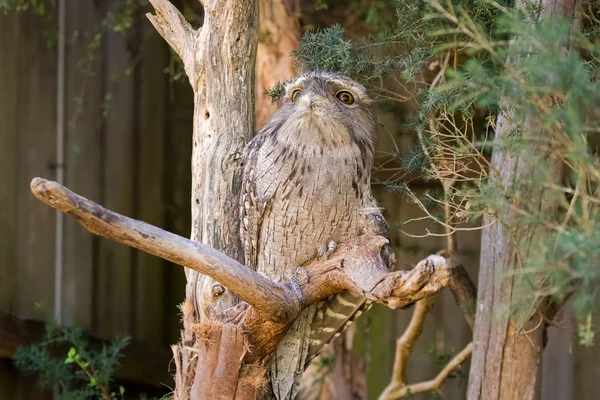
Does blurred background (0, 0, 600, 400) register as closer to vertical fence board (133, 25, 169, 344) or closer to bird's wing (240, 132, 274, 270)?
vertical fence board (133, 25, 169, 344)

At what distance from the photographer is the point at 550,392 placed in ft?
11.4

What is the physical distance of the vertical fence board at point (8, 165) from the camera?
346 centimetres

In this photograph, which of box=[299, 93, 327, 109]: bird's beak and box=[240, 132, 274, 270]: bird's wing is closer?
box=[299, 93, 327, 109]: bird's beak

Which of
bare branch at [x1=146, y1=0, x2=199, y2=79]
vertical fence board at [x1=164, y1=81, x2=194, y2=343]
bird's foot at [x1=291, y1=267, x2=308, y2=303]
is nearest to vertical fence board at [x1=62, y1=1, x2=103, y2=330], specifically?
vertical fence board at [x1=164, y1=81, x2=194, y2=343]

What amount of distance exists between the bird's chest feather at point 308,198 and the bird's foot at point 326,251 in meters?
0.01

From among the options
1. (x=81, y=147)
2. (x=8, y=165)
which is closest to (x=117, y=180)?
(x=81, y=147)

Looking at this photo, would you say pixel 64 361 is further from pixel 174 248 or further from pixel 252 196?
pixel 174 248

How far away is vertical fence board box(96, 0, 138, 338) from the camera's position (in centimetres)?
400

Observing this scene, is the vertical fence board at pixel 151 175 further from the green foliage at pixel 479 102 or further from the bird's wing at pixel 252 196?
the bird's wing at pixel 252 196

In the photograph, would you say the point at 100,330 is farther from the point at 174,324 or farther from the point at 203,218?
the point at 203,218

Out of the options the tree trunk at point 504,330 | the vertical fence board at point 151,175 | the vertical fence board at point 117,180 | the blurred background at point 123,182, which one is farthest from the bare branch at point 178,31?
the vertical fence board at point 151,175

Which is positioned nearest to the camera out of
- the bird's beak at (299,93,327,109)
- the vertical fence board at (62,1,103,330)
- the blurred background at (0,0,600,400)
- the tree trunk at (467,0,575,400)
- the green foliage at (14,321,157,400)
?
the bird's beak at (299,93,327,109)

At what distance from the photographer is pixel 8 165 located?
137 inches

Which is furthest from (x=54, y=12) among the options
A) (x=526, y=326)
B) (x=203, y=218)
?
(x=526, y=326)
